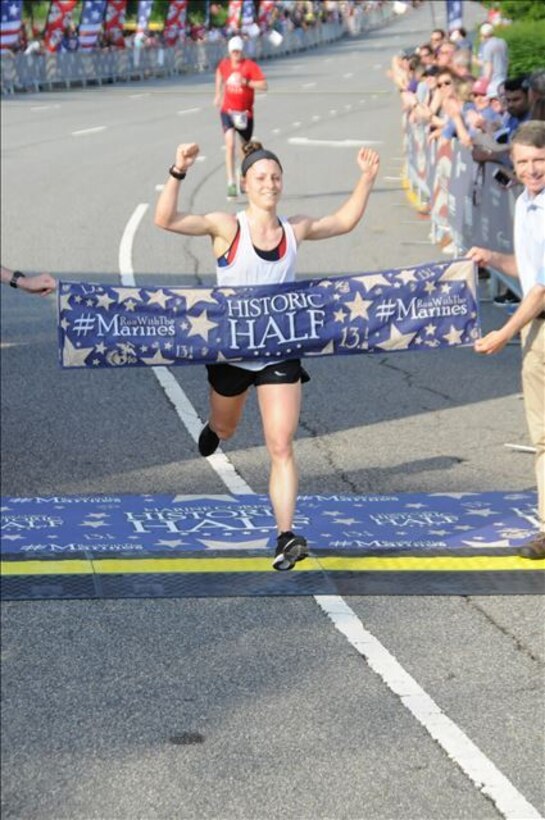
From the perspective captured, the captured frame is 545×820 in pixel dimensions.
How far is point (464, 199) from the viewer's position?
2047 cm

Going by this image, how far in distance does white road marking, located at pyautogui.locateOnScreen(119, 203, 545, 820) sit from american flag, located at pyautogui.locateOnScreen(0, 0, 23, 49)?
132ft

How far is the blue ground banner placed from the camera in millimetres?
13953

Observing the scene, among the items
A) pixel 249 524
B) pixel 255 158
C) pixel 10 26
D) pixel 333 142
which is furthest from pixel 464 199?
pixel 10 26

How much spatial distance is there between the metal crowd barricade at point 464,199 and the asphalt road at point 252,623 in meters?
0.82

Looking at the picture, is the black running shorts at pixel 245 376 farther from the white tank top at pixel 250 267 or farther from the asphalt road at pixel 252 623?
the asphalt road at pixel 252 623

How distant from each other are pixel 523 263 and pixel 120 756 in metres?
22.1

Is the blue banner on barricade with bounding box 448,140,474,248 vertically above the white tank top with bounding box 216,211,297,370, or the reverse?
the white tank top with bounding box 216,211,297,370

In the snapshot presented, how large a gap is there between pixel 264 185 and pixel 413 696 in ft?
40.8

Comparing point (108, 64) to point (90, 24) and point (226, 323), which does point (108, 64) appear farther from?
point (226, 323)

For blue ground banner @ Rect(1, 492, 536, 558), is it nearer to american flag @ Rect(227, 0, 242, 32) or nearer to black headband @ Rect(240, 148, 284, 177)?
black headband @ Rect(240, 148, 284, 177)

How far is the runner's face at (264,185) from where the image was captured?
5992mm

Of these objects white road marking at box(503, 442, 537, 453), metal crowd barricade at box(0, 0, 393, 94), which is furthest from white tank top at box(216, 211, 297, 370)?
metal crowd barricade at box(0, 0, 393, 94)

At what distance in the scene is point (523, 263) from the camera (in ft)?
19.5

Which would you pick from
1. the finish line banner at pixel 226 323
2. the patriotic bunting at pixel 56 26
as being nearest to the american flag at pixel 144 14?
the patriotic bunting at pixel 56 26
